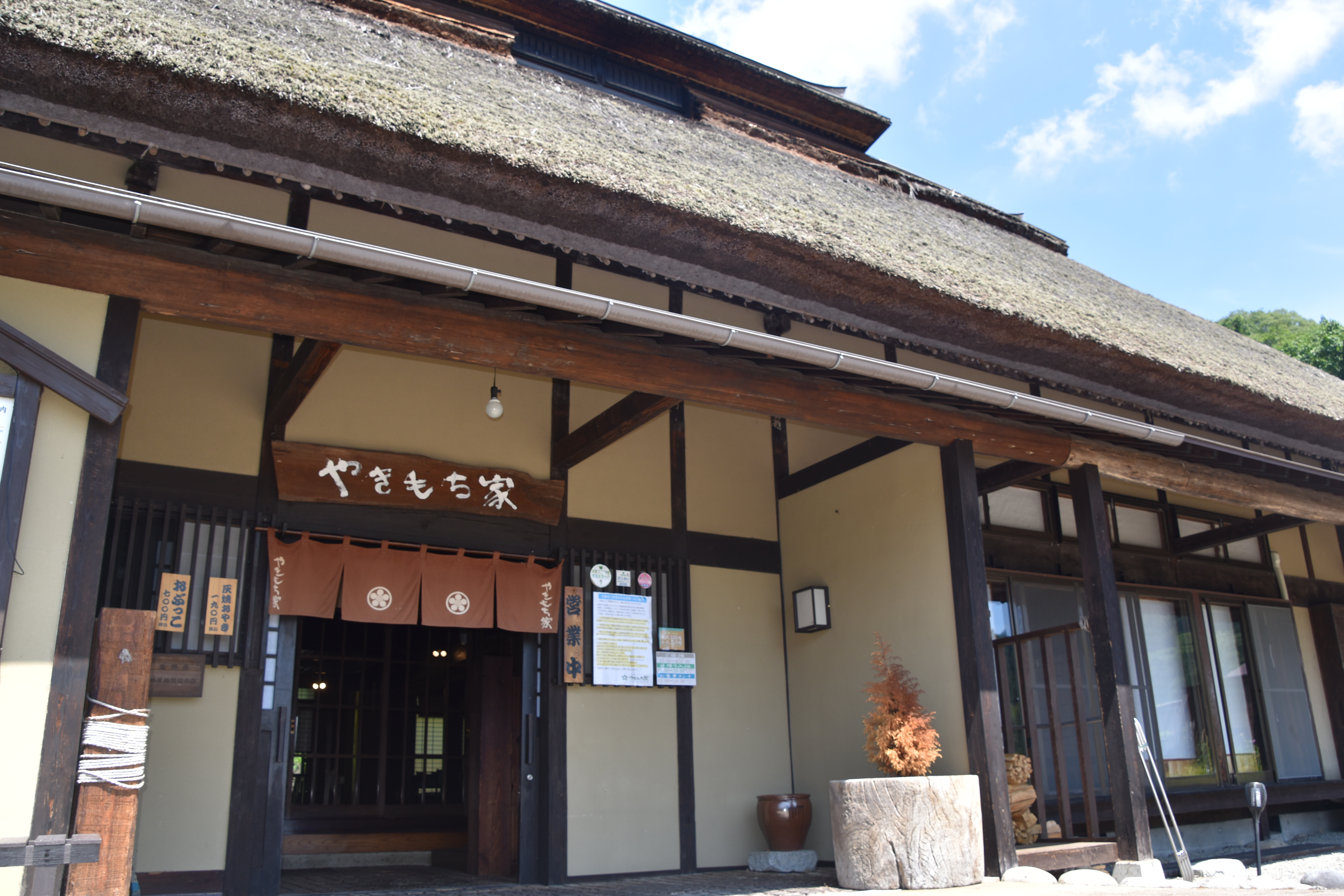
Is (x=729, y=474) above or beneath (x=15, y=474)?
above

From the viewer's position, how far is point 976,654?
193 inches

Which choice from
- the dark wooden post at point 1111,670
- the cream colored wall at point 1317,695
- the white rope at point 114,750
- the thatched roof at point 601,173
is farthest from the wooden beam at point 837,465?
the cream colored wall at point 1317,695

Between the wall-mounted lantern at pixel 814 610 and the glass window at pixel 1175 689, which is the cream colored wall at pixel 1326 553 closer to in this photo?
the glass window at pixel 1175 689

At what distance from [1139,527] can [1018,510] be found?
1.52m

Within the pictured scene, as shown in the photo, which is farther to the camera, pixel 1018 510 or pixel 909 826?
pixel 1018 510

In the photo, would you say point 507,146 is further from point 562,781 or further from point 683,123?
point 562,781

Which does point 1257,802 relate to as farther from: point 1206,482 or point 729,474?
point 729,474

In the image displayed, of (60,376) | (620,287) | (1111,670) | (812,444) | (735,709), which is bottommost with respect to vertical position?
(735,709)

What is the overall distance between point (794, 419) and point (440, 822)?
4.83m

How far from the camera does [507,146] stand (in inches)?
147

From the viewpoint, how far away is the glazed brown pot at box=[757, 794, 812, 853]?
561 cm

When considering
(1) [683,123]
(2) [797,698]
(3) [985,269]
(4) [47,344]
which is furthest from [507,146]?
(2) [797,698]

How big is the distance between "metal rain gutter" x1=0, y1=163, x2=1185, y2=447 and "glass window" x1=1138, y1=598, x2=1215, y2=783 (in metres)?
3.23

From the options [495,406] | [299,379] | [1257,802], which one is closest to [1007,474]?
[1257,802]
